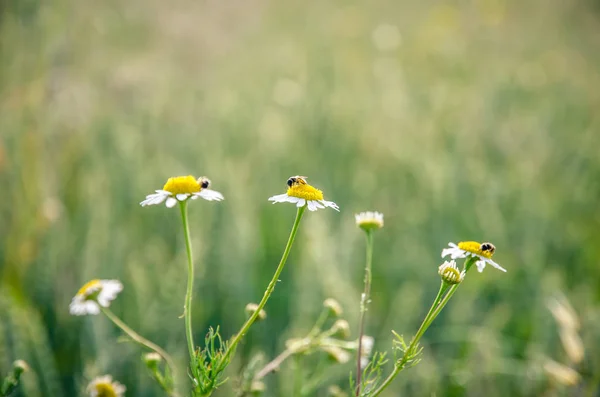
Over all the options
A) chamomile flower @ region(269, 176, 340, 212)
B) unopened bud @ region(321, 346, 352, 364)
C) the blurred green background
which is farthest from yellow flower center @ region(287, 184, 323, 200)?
the blurred green background

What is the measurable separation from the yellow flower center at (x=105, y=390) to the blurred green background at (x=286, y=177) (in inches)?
4.7

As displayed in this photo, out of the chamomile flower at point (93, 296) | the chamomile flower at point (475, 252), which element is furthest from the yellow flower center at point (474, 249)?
the chamomile flower at point (93, 296)

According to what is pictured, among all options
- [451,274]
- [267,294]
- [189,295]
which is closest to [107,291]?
[189,295]

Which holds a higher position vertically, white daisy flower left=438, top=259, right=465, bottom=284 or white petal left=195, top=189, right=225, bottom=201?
white petal left=195, top=189, right=225, bottom=201

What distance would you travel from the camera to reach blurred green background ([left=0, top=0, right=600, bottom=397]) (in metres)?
1.39

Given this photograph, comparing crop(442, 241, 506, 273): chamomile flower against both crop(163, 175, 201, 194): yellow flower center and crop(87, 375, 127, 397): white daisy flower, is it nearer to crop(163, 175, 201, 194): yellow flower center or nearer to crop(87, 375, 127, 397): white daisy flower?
crop(163, 175, 201, 194): yellow flower center

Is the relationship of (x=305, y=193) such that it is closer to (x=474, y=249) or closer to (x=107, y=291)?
(x=474, y=249)

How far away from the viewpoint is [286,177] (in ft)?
7.05

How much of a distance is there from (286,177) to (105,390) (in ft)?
4.65

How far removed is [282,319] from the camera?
1.62m

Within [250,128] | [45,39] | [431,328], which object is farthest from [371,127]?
[45,39]

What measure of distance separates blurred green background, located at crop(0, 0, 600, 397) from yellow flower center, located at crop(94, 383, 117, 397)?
4.7 inches

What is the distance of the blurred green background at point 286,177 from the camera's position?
1390 millimetres

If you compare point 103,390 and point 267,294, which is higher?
point 267,294
